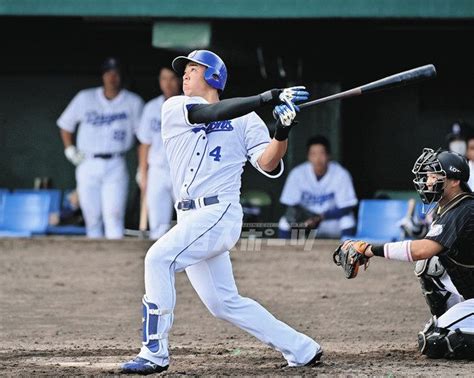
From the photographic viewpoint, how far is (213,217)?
5.47 metres

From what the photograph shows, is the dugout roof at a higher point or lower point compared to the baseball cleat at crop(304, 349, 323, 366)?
higher

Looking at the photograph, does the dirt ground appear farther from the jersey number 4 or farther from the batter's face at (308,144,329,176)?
the jersey number 4

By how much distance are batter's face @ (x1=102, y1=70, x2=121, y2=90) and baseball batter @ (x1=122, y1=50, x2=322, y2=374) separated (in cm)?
592

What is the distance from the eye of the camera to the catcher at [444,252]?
18.5ft

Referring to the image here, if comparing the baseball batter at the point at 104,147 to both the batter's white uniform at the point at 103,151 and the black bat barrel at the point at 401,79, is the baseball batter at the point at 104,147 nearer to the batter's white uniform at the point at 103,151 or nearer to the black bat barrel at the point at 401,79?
the batter's white uniform at the point at 103,151

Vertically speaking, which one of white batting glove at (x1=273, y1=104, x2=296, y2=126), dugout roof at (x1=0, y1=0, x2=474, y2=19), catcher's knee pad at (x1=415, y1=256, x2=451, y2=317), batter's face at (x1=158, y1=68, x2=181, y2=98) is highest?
dugout roof at (x1=0, y1=0, x2=474, y2=19)

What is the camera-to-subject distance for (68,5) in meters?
10.9

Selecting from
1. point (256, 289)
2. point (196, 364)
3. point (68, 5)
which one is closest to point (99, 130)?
point (68, 5)

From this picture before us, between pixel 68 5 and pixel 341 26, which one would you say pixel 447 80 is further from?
pixel 68 5

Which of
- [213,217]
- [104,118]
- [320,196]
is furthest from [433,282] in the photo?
[104,118]

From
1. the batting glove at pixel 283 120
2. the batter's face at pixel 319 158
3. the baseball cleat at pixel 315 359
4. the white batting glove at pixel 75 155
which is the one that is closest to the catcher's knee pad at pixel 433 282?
the baseball cleat at pixel 315 359

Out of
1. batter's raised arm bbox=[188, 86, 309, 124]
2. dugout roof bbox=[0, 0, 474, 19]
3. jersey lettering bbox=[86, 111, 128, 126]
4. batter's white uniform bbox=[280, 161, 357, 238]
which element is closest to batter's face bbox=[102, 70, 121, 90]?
jersey lettering bbox=[86, 111, 128, 126]

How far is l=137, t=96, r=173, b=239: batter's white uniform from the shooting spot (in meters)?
11.2

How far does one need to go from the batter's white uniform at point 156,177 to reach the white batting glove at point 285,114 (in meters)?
5.94
